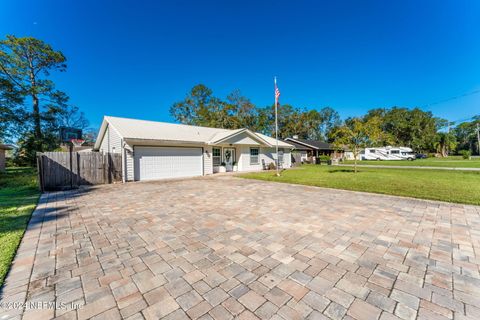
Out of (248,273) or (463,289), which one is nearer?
(463,289)

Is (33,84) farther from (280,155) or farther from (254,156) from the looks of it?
(280,155)

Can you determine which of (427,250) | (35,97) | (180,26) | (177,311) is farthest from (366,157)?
(35,97)

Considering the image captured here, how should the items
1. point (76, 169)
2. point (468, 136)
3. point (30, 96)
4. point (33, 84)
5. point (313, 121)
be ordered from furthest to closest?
point (468, 136)
point (313, 121)
point (33, 84)
point (30, 96)
point (76, 169)

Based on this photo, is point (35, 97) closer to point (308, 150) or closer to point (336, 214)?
point (336, 214)

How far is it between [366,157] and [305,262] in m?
46.2

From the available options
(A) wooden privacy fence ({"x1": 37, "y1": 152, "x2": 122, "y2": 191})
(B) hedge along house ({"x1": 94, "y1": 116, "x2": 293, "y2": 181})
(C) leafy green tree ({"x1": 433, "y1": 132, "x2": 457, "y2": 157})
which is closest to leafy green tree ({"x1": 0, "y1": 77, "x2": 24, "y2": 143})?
(B) hedge along house ({"x1": 94, "y1": 116, "x2": 293, "y2": 181})

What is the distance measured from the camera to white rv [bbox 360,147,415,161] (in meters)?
37.1

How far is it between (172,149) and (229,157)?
5.17 metres

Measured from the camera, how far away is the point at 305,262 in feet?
8.77

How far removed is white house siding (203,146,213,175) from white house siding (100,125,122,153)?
16.8 feet

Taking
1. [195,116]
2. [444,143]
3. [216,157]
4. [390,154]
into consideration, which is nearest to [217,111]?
[195,116]

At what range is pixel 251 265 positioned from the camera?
8.61 feet

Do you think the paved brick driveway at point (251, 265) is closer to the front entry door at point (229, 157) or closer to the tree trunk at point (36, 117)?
the front entry door at point (229, 157)

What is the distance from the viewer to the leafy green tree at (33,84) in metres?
16.8
